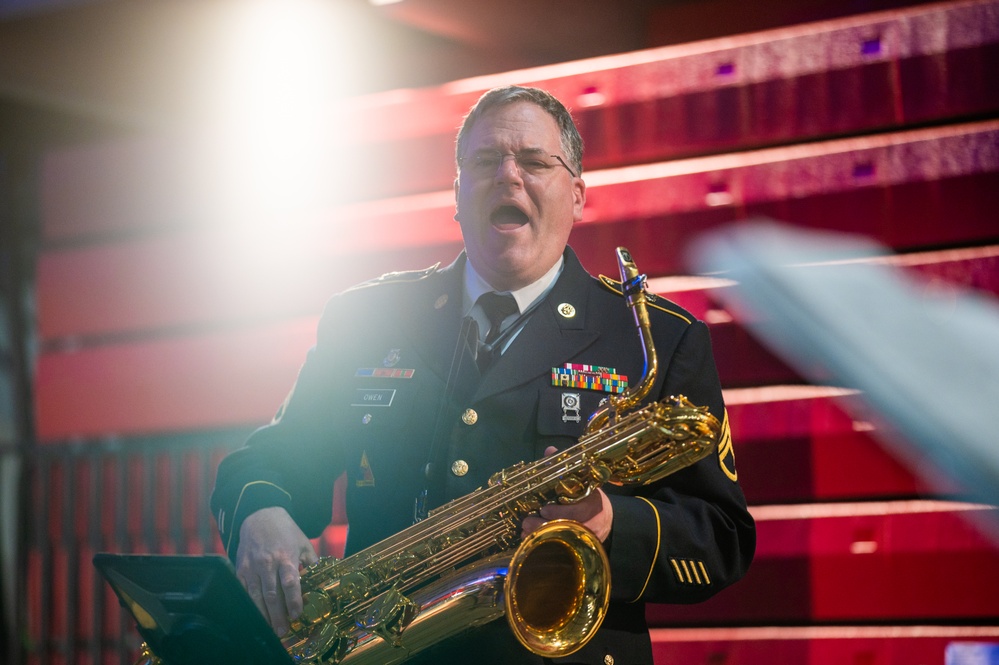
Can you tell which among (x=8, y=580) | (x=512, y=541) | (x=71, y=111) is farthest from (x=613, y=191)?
(x=8, y=580)

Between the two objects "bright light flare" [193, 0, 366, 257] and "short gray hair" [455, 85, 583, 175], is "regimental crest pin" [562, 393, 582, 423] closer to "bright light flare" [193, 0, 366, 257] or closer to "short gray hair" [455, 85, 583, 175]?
"short gray hair" [455, 85, 583, 175]

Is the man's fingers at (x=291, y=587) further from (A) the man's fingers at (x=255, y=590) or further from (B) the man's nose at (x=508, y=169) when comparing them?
(B) the man's nose at (x=508, y=169)

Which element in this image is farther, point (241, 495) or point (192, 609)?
point (241, 495)

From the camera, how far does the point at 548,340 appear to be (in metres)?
1.81

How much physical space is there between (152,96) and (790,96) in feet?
8.11

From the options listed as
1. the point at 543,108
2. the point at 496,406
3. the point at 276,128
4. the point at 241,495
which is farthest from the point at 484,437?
the point at 276,128

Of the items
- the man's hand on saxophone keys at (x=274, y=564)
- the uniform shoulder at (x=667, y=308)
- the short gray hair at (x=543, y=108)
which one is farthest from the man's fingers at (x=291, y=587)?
the short gray hair at (x=543, y=108)

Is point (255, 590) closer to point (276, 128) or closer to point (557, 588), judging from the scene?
point (557, 588)

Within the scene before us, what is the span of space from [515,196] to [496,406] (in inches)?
16.7

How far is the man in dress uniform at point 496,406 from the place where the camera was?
1662 millimetres

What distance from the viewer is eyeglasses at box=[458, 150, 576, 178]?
1859 mm

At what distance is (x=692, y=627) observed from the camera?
2.69 meters

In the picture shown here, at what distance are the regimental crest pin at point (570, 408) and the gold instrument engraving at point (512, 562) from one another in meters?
0.04

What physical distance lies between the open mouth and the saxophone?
0.28 metres
